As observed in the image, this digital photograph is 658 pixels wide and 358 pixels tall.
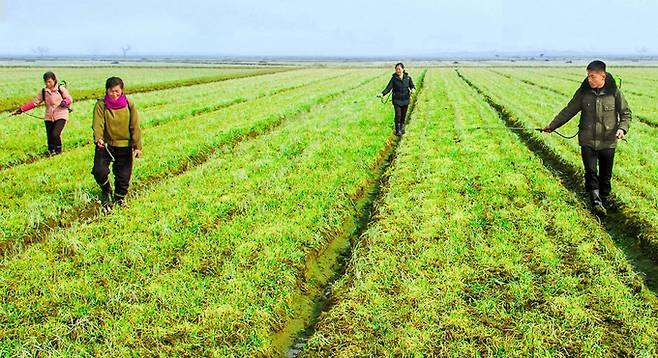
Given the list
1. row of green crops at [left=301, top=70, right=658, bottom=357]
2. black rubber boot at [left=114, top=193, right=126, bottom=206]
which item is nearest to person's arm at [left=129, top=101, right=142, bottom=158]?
black rubber boot at [left=114, top=193, right=126, bottom=206]

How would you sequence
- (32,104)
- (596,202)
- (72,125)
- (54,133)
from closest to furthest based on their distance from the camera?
(596,202)
(32,104)
(54,133)
(72,125)

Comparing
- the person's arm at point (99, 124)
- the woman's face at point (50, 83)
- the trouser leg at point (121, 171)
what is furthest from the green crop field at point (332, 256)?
the woman's face at point (50, 83)

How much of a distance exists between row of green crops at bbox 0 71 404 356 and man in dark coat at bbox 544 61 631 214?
471 centimetres

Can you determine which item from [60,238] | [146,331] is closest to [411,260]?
[146,331]

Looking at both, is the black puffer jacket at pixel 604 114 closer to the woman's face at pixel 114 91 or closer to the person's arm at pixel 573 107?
the person's arm at pixel 573 107

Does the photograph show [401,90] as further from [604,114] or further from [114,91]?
[114,91]

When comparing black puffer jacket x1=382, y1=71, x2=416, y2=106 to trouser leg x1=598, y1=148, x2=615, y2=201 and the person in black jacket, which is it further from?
trouser leg x1=598, y1=148, x2=615, y2=201

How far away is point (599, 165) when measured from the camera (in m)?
9.16

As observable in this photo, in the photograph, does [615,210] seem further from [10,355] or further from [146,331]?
[10,355]

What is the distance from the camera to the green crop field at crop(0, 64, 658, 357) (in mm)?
5094

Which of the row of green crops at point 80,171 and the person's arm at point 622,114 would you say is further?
the person's arm at point 622,114

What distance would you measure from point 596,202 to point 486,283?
4.21 meters

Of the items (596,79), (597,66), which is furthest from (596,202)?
(597,66)

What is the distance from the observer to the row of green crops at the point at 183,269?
5.08 m
